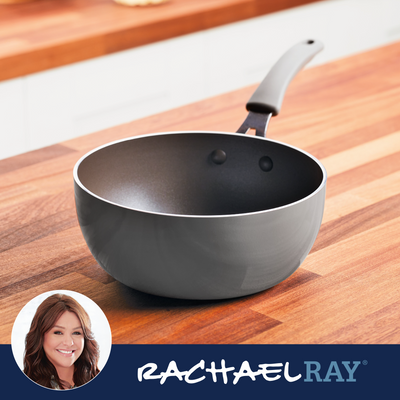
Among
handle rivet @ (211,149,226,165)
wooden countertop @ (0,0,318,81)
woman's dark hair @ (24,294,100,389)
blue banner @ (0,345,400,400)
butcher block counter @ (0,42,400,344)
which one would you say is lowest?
wooden countertop @ (0,0,318,81)

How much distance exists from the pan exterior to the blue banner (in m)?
0.05

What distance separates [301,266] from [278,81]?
0.73 ft

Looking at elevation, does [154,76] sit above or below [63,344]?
below

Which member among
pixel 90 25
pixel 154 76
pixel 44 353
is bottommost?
pixel 154 76

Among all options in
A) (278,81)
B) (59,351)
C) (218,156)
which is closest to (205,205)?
(218,156)

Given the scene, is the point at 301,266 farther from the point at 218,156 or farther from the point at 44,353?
the point at 44,353

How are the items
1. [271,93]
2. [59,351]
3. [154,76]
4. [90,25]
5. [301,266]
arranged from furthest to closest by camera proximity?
[154,76] < [90,25] < [271,93] < [301,266] < [59,351]

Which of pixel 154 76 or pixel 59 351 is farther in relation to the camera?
pixel 154 76

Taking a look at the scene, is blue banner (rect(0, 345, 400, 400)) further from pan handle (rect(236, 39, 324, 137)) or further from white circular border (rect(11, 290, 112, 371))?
pan handle (rect(236, 39, 324, 137))

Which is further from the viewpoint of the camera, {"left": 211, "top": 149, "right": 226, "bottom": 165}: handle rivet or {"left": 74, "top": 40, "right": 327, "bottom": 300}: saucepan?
{"left": 211, "top": 149, "right": 226, "bottom": 165}: handle rivet

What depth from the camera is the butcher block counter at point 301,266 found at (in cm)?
51

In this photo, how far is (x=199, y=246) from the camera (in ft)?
1.59

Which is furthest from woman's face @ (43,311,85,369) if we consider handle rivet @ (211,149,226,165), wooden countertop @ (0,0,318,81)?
wooden countertop @ (0,0,318,81)

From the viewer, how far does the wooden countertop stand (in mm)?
1556
